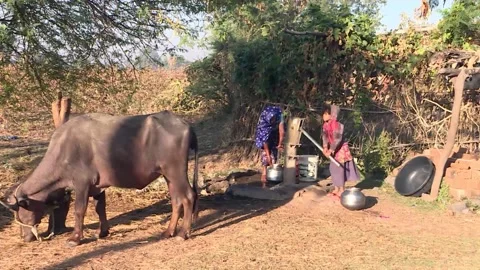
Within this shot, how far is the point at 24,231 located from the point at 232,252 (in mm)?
2430

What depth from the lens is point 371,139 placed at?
36.8 ft

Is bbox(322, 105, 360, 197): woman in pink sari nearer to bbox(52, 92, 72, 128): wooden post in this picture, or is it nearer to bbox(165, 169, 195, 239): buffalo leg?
bbox(165, 169, 195, 239): buffalo leg

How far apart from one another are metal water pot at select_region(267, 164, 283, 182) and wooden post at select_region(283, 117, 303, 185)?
0.09 m

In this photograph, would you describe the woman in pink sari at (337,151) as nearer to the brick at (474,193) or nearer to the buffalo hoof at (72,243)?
the brick at (474,193)

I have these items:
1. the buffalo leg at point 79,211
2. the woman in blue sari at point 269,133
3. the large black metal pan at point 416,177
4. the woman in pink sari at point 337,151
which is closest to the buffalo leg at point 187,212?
the buffalo leg at point 79,211

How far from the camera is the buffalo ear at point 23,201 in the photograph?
20.4ft

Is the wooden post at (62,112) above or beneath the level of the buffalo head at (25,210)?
above

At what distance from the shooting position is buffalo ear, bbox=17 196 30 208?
6.21 metres

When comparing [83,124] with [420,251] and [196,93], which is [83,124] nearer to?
[420,251]

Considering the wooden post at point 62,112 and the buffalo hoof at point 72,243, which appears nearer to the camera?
the buffalo hoof at point 72,243

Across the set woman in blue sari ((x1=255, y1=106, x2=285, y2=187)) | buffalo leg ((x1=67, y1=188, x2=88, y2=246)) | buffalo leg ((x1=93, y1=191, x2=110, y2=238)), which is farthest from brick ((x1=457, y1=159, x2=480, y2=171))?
buffalo leg ((x1=67, y1=188, x2=88, y2=246))

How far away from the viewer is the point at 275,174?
9.86m

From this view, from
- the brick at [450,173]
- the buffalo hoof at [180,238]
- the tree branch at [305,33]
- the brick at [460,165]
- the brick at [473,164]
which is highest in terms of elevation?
the tree branch at [305,33]

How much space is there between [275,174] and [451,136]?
300 centimetres
